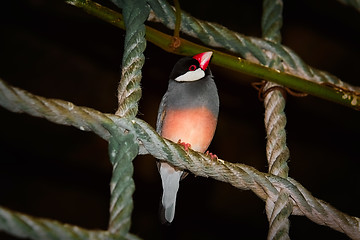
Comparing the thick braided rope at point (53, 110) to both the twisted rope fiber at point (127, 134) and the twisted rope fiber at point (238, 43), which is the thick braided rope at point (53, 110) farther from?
the twisted rope fiber at point (238, 43)

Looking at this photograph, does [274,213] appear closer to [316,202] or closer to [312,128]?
[316,202]

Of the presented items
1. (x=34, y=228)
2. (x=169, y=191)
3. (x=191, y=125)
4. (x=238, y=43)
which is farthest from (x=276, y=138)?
(x=34, y=228)

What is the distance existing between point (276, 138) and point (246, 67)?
0.94ft

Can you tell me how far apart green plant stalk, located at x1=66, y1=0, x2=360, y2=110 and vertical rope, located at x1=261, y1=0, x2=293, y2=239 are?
8cm

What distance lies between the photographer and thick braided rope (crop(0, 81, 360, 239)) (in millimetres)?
1011

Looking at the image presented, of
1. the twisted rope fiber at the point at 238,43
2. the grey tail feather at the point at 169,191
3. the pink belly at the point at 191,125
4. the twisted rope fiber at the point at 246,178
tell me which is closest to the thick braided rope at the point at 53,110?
the twisted rope fiber at the point at 246,178

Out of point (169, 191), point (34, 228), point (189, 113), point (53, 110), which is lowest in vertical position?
point (169, 191)

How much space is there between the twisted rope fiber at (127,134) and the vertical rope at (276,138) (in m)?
0.51

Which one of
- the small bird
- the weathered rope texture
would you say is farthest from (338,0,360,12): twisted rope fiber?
the weathered rope texture

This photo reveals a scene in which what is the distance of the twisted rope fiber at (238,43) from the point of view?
1.54 metres

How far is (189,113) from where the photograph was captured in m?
1.97

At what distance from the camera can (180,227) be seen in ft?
13.4

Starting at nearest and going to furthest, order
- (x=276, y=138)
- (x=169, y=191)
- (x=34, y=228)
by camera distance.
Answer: (x=34, y=228), (x=276, y=138), (x=169, y=191)

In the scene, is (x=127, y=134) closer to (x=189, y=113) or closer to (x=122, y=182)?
(x=122, y=182)
